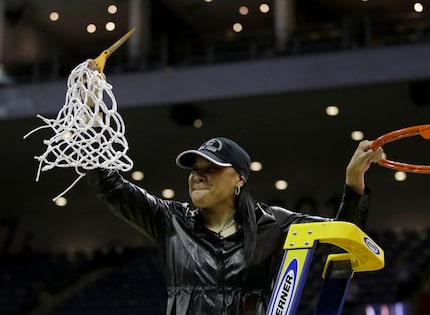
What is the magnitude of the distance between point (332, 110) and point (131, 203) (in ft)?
33.2

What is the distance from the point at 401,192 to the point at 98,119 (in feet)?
45.8

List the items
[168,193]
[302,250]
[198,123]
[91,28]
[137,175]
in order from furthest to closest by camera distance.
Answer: [168,193] → [137,175] → [198,123] → [91,28] → [302,250]

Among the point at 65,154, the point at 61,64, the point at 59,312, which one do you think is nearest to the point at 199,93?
the point at 61,64

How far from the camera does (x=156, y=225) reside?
118 inches

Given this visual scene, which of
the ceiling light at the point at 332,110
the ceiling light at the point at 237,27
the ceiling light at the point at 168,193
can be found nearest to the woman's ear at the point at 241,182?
the ceiling light at the point at 237,27

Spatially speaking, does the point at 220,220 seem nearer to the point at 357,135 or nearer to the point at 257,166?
the point at 357,135

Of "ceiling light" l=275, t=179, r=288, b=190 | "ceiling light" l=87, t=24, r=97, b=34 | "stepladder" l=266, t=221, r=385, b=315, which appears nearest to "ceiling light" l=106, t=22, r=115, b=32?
"ceiling light" l=87, t=24, r=97, b=34

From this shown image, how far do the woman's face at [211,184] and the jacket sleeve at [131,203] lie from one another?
0.16m

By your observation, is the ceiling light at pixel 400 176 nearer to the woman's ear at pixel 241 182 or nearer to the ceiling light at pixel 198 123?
the ceiling light at pixel 198 123

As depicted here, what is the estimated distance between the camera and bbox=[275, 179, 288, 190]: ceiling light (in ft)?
54.4

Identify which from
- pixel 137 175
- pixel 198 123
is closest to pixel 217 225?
pixel 198 123

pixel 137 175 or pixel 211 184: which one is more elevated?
pixel 211 184

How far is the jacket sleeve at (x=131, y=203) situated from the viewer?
294 centimetres

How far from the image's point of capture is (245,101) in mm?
12531
